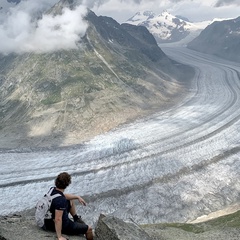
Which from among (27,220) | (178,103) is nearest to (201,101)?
(178,103)

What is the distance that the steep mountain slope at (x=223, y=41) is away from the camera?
119812mm

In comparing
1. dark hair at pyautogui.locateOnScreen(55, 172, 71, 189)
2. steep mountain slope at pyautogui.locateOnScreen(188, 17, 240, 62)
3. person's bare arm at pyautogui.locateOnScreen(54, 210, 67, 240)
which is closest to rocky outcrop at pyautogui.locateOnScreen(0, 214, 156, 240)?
person's bare arm at pyautogui.locateOnScreen(54, 210, 67, 240)

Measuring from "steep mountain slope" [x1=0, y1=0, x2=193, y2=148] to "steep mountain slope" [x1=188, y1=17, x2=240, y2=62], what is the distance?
188 ft

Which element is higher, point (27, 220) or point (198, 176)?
point (27, 220)

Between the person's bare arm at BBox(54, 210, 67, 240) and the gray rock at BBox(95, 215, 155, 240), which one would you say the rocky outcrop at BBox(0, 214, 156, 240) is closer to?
the gray rock at BBox(95, 215, 155, 240)

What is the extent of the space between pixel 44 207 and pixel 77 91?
3854 cm

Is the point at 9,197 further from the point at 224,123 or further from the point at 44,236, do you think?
the point at 224,123

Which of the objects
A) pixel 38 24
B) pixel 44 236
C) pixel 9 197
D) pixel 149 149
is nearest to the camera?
pixel 44 236

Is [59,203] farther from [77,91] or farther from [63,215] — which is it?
[77,91]

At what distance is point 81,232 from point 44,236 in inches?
46.6

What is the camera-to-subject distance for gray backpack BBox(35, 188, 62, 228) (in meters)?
10.9

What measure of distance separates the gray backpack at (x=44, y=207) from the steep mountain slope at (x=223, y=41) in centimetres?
10573

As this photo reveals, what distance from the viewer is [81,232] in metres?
11.5

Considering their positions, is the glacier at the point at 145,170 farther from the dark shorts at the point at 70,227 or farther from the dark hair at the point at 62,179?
the dark hair at the point at 62,179
